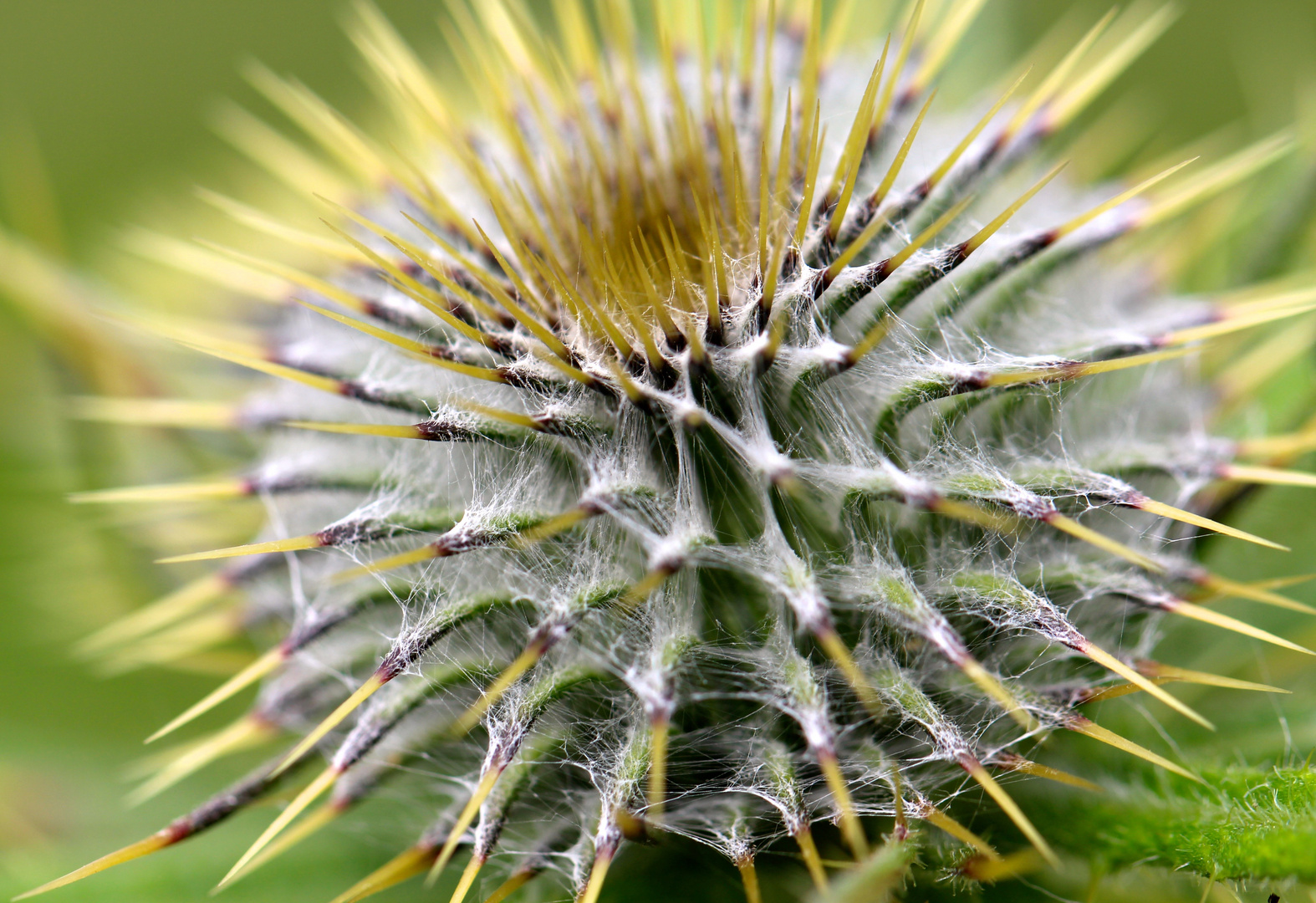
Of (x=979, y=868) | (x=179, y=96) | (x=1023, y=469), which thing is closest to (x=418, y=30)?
(x=179, y=96)

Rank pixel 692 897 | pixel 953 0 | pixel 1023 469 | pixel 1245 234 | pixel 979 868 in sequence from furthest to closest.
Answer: pixel 1245 234, pixel 953 0, pixel 692 897, pixel 1023 469, pixel 979 868

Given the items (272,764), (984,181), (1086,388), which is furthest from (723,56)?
(272,764)

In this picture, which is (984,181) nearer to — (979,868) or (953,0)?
(953,0)

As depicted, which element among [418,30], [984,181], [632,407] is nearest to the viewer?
[632,407]

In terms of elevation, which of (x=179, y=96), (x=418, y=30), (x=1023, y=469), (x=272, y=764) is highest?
(x=179, y=96)

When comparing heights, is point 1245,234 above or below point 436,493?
below

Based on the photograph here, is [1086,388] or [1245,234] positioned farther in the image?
[1245,234]

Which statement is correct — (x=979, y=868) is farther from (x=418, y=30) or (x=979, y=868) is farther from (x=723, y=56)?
(x=418, y=30)
